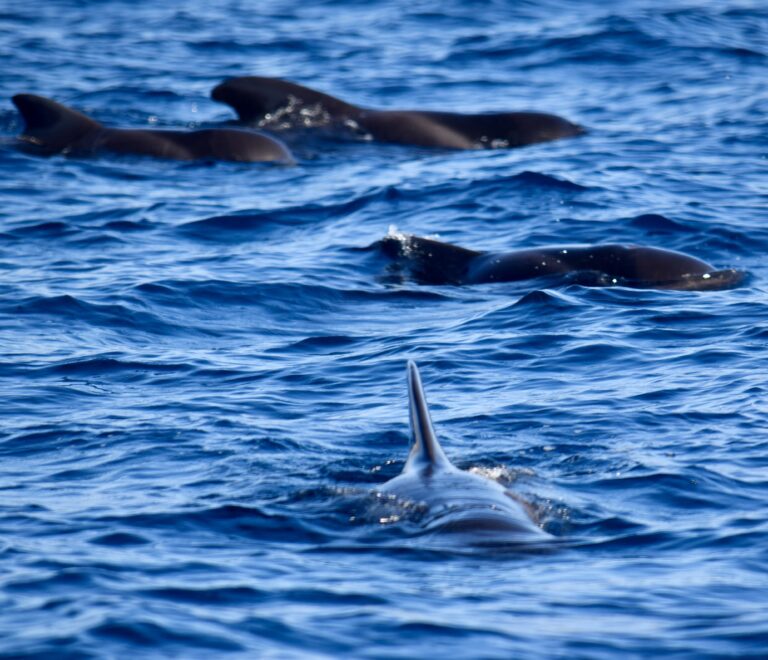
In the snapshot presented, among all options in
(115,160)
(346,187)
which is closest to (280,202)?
(346,187)

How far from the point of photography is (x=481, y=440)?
9.61 meters

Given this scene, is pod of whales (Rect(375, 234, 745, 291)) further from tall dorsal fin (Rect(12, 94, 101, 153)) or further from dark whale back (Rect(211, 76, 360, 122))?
tall dorsal fin (Rect(12, 94, 101, 153))

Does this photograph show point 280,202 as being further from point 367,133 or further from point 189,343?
point 189,343

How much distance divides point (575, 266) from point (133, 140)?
7854 millimetres

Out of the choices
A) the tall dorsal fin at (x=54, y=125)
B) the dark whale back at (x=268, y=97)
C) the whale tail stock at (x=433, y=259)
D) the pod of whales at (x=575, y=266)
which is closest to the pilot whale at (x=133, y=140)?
the tall dorsal fin at (x=54, y=125)

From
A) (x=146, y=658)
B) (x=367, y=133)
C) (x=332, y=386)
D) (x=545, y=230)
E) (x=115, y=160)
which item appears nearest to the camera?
(x=146, y=658)

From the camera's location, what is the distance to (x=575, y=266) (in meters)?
13.8

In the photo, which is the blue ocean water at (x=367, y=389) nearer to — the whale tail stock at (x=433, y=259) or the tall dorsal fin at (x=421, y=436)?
the whale tail stock at (x=433, y=259)

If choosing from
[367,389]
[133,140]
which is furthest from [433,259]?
[133,140]

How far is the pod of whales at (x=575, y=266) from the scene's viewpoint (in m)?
13.6

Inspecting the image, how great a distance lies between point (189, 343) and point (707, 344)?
4293 millimetres

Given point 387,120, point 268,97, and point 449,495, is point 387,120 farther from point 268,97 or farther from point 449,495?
point 449,495

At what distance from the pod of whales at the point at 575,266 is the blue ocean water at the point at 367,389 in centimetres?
27

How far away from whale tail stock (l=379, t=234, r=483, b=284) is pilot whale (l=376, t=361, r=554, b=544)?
18.7ft
